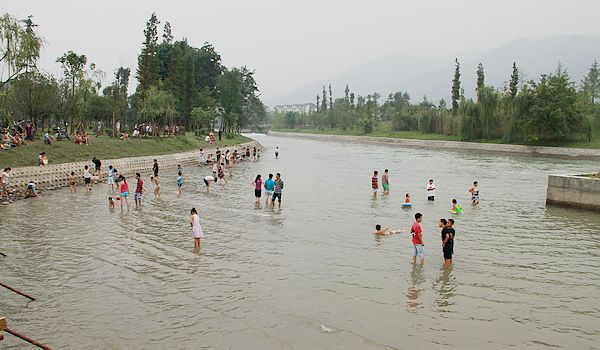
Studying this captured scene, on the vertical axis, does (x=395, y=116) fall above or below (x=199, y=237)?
above

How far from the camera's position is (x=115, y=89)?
5197 cm

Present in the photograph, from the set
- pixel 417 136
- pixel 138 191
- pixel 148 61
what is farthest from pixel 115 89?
pixel 417 136

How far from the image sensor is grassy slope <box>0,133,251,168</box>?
2686cm

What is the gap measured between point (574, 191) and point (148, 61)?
49.3 m

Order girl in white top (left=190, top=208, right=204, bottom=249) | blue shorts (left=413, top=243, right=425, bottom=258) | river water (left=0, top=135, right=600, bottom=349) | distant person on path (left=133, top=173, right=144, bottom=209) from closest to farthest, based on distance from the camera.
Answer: river water (left=0, top=135, right=600, bottom=349), blue shorts (left=413, top=243, right=425, bottom=258), girl in white top (left=190, top=208, right=204, bottom=249), distant person on path (left=133, top=173, right=144, bottom=209)

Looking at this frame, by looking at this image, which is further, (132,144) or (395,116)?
(395,116)

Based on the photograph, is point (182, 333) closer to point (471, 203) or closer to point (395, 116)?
point (471, 203)

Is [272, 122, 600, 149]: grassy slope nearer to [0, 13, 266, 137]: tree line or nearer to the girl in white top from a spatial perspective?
[0, 13, 266, 137]: tree line

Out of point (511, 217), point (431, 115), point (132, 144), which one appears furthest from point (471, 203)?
point (431, 115)

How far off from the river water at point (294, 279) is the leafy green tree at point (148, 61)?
1526 inches

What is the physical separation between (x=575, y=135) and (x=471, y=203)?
51742 millimetres

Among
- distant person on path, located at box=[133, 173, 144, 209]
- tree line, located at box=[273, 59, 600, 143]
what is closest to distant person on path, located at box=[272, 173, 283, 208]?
distant person on path, located at box=[133, 173, 144, 209]

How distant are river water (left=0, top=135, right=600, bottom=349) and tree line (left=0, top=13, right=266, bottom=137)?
43.0 ft

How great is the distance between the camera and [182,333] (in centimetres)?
836
